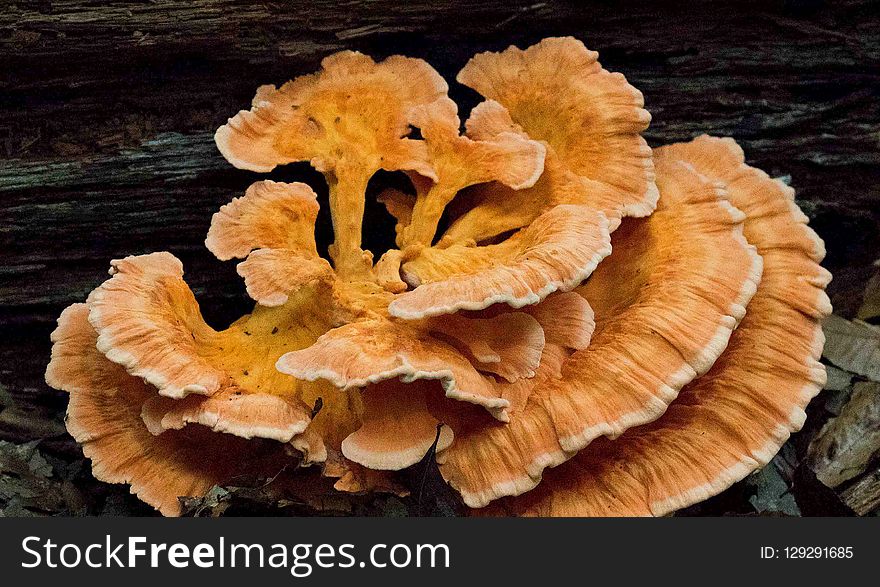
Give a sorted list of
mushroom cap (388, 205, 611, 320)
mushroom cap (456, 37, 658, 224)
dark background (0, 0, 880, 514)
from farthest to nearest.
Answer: dark background (0, 0, 880, 514), mushroom cap (456, 37, 658, 224), mushroom cap (388, 205, 611, 320)

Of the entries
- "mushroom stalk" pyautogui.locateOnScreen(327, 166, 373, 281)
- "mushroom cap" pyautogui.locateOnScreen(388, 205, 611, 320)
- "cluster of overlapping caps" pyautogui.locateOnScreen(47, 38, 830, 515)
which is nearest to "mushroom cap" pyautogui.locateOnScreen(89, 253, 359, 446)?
"cluster of overlapping caps" pyautogui.locateOnScreen(47, 38, 830, 515)

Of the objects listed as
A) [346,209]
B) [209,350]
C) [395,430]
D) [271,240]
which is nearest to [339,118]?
[346,209]

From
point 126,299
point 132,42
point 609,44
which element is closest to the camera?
point 126,299

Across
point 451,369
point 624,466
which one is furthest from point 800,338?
point 451,369

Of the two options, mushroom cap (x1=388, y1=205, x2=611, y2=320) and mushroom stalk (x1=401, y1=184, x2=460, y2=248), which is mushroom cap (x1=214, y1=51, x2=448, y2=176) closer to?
mushroom stalk (x1=401, y1=184, x2=460, y2=248)

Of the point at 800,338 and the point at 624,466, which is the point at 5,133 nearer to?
the point at 624,466

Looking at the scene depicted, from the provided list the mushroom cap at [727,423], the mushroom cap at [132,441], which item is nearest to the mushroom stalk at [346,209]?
the mushroom cap at [132,441]
